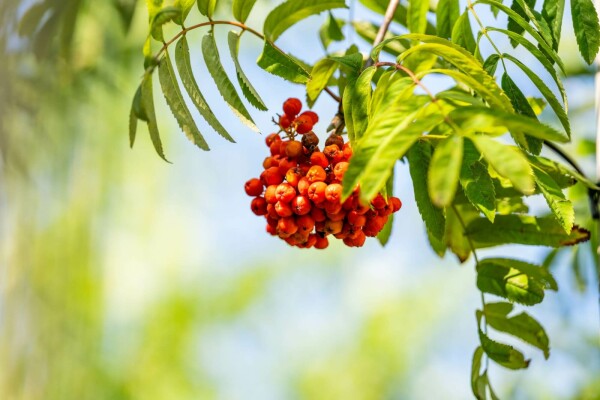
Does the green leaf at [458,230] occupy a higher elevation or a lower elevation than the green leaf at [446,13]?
lower

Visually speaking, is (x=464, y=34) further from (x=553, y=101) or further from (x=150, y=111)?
(x=150, y=111)

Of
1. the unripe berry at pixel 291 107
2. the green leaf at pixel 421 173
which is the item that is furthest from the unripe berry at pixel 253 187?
the green leaf at pixel 421 173

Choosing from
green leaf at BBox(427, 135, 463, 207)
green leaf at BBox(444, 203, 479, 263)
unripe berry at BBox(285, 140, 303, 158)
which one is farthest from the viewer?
green leaf at BBox(444, 203, 479, 263)

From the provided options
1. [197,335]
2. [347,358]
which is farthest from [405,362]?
[197,335]

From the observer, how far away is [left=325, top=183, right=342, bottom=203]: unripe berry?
88cm

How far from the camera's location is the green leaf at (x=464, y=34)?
1.04m

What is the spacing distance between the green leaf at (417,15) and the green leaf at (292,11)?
11cm

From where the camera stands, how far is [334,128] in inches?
38.4

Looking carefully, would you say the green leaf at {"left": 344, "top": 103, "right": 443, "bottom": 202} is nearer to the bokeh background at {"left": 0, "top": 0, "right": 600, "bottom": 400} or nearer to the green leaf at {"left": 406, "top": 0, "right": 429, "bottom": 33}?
the green leaf at {"left": 406, "top": 0, "right": 429, "bottom": 33}

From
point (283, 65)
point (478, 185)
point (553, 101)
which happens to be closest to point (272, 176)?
point (283, 65)

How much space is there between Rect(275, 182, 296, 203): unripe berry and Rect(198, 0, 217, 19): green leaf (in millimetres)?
295

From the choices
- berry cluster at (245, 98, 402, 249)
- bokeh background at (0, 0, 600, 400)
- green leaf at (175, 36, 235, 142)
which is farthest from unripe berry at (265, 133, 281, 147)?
bokeh background at (0, 0, 600, 400)

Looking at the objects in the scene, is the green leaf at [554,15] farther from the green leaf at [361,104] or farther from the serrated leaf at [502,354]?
the serrated leaf at [502,354]

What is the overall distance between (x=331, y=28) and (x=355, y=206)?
0.60m
